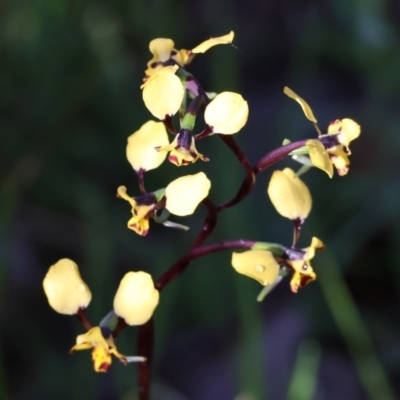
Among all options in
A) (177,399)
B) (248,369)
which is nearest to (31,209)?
(177,399)

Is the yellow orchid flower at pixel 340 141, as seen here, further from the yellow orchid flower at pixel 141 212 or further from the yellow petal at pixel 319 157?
the yellow orchid flower at pixel 141 212

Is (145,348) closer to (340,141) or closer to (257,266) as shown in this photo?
(257,266)

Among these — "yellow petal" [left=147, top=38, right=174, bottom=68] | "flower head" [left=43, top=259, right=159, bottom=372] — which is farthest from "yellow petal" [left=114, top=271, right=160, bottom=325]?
"yellow petal" [left=147, top=38, right=174, bottom=68]

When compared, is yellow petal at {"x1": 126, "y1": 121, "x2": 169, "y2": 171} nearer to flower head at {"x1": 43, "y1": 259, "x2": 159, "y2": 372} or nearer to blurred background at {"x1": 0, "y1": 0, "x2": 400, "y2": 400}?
flower head at {"x1": 43, "y1": 259, "x2": 159, "y2": 372}

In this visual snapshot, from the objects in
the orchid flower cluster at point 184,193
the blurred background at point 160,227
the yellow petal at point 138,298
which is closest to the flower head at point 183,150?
the orchid flower cluster at point 184,193

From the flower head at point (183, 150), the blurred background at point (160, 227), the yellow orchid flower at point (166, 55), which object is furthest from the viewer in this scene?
the blurred background at point (160, 227)

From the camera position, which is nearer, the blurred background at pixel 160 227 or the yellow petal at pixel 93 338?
the yellow petal at pixel 93 338

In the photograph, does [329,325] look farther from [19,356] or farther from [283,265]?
[283,265]

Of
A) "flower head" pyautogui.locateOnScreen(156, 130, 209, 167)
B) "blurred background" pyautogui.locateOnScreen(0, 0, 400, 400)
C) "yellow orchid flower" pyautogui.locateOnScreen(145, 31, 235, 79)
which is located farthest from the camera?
"blurred background" pyautogui.locateOnScreen(0, 0, 400, 400)
